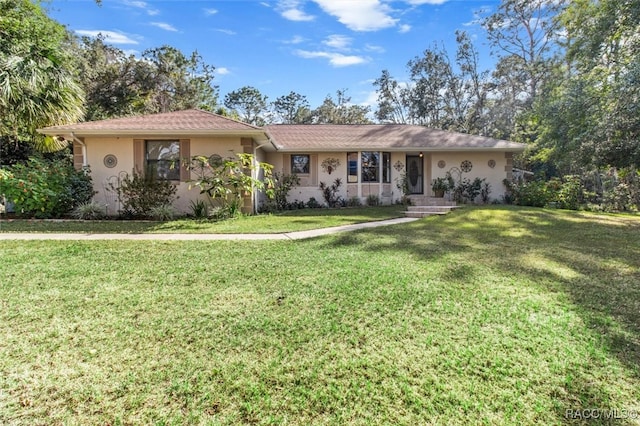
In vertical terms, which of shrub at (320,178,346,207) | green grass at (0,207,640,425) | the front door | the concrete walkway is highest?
the front door

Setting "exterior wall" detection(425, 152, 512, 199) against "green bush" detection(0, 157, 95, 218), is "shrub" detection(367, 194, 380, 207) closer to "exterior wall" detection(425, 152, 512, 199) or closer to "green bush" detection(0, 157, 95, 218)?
"exterior wall" detection(425, 152, 512, 199)

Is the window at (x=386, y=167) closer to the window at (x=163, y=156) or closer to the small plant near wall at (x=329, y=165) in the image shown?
the small plant near wall at (x=329, y=165)

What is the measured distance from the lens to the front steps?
37.1ft

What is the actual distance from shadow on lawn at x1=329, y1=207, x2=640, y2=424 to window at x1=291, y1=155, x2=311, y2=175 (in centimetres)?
660

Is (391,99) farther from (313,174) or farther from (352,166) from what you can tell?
(313,174)

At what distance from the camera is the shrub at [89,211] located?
30.8 feet

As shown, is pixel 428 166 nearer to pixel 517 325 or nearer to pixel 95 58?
pixel 517 325

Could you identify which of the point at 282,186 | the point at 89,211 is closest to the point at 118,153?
the point at 89,211

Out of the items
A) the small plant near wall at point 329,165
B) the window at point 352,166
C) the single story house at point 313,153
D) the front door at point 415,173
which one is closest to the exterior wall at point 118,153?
the single story house at point 313,153

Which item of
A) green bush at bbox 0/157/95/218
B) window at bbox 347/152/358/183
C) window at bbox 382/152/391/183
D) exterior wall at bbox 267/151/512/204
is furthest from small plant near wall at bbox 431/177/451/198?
green bush at bbox 0/157/95/218

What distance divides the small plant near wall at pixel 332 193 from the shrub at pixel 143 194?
6265mm

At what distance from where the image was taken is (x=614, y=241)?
6.60 m

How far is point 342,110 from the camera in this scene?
37.8m

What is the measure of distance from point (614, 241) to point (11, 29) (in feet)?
53.1
